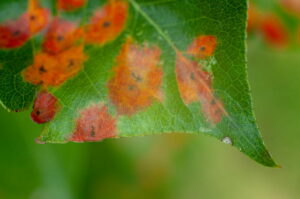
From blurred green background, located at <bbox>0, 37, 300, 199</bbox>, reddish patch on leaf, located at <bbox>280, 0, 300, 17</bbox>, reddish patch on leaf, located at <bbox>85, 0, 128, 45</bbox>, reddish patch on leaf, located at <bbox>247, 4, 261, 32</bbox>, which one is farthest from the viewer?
reddish patch on leaf, located at <bbox>280, 0, 300, 17</bbox>

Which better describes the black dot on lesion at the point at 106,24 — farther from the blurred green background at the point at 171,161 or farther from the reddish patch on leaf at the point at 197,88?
the blurred green background at the point at 171,161

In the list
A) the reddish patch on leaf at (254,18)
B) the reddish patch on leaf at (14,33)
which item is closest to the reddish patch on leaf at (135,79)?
the reddish patch on leaf at (14,33)

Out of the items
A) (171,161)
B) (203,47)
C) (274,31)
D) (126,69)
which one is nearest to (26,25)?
(126,69)

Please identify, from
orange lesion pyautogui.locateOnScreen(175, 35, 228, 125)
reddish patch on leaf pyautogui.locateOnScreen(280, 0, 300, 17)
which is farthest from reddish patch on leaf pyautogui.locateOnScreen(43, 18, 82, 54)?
reddish patch on leaf pyautogui.locateOnScreen(280, 0, 300, 17)

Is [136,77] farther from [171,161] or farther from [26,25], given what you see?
[171,161]

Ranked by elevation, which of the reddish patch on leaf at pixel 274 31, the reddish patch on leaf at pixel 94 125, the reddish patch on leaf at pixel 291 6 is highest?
the reddish patch on leaf at pixel 94 125

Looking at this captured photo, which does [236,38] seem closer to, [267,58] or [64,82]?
[64,82]

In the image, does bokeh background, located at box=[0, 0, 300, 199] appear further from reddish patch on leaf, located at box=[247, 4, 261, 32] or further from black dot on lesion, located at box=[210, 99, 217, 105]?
black dot on lesion, located at box=[210, 99, 217, 105]
